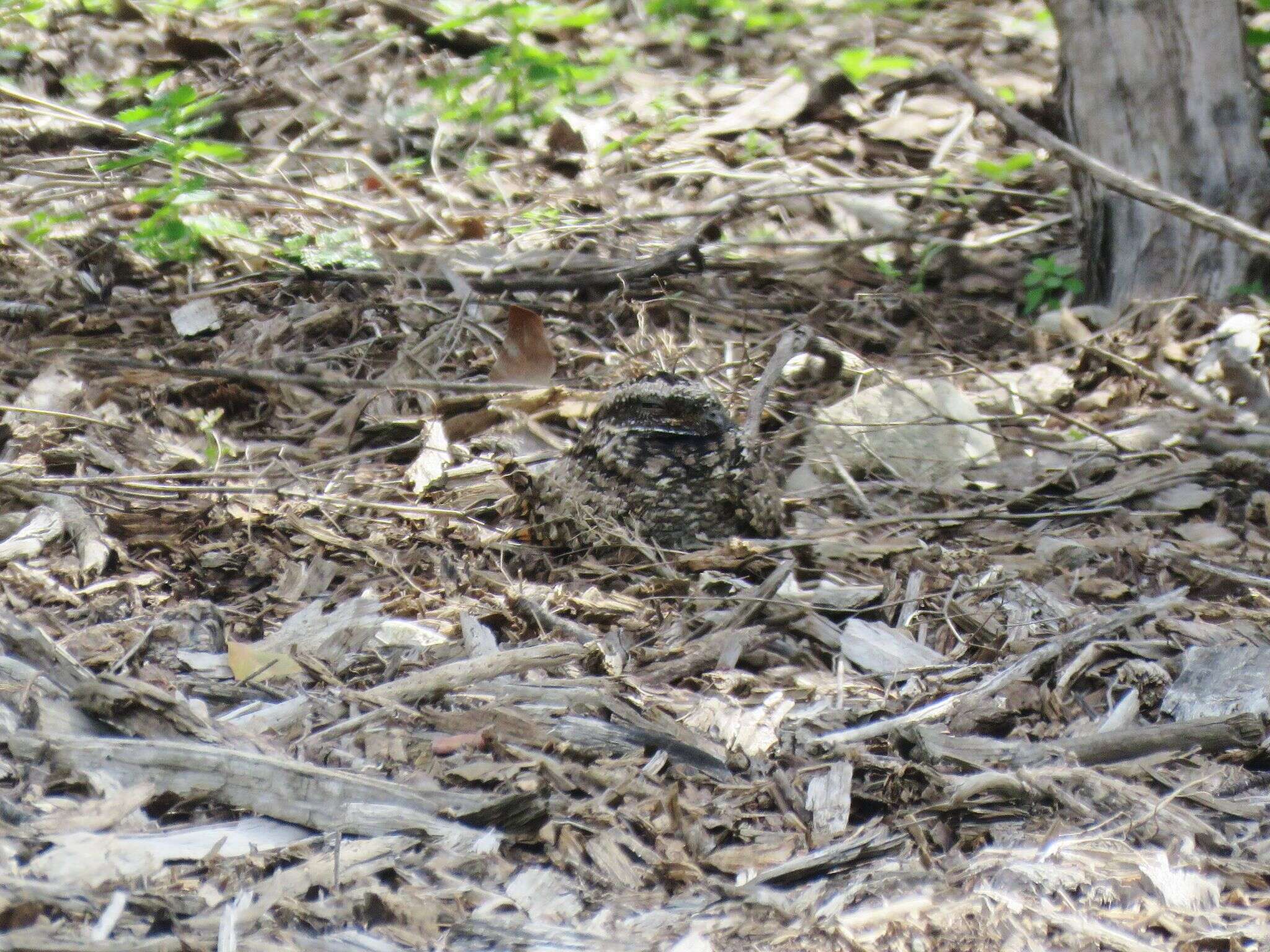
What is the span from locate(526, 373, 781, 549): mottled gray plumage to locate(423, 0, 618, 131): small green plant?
3.06m

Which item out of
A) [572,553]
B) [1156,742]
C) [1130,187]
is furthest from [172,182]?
[1156,742]

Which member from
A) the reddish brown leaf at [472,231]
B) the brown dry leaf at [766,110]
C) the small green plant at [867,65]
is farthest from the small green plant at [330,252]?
the small green plant at [867,65]

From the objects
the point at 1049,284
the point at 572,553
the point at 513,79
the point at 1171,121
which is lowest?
the point at 1049,284

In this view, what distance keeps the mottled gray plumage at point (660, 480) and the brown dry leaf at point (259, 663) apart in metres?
0.87

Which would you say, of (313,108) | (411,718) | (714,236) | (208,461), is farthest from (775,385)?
(313,108)

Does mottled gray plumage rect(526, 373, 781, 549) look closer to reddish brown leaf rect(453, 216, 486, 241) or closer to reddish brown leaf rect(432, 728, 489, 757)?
reddish brown leaf rect(432, 728, 489, 757)

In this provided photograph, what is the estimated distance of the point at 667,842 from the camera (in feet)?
7.27

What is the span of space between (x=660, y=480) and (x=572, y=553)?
306 mm

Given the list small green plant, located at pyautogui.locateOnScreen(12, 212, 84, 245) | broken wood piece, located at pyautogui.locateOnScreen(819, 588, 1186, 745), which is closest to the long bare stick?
broken wood piece, located at pyautogui.locateOnScreen(819, 588, 1186, 745)

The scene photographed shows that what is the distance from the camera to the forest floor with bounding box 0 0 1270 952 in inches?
83.0

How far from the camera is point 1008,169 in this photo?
225 inches

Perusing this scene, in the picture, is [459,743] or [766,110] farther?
[766,110]

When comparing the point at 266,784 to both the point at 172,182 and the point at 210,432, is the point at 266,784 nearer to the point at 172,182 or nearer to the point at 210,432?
the point at 210,432

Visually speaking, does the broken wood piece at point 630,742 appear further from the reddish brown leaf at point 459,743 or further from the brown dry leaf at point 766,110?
the brown dry leaf at point 766,110
